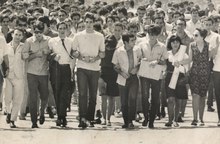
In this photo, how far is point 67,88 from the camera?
1369 cm

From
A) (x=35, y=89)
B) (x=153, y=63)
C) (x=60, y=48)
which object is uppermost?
(x=60, y=48)

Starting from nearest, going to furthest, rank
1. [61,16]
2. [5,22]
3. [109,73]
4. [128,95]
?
1. [128,95]
2. [109,73]
3. [5,22]
4. [61,16]

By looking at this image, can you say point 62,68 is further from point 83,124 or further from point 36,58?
point 83,124

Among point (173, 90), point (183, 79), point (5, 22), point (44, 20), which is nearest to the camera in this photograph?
point (173, 90)

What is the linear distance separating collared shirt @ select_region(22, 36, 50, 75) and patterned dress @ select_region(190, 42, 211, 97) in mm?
2843

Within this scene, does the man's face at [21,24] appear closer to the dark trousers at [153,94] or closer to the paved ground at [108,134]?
the paved ground at [108,134]

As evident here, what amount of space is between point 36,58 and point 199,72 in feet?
10.3

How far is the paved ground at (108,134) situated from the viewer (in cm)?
1210

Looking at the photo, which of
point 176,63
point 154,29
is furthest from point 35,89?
point 176,63

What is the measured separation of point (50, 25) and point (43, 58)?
5.02 ft

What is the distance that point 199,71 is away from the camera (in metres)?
14.0

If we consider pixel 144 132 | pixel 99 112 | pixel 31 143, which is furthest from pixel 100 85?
pixel 31 143

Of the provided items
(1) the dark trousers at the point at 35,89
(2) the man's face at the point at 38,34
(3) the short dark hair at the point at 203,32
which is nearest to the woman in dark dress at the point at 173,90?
(3) the short dark hair at the point at 203,32

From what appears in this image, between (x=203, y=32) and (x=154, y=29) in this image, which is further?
(x=203, y=32)
